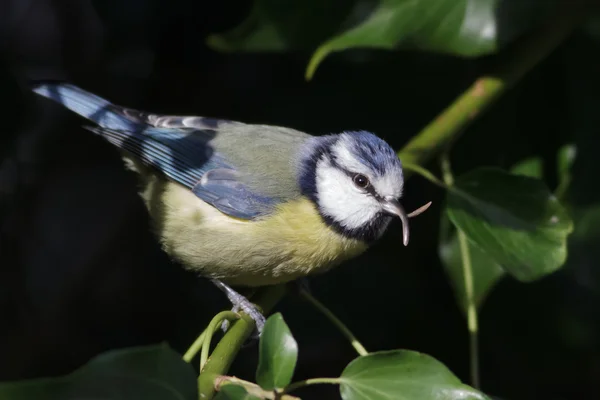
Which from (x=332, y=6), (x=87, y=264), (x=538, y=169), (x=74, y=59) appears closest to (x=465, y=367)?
(x=538, y=169)

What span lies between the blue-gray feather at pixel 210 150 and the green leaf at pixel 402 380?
0.72 m

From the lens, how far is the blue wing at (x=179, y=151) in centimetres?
186

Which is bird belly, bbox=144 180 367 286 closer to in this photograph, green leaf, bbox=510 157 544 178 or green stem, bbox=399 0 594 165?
green stem, bbox=399 0 594 165

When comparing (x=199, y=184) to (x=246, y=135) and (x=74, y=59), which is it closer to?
(x=246, y=135)

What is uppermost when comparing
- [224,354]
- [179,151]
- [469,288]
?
[179,151]

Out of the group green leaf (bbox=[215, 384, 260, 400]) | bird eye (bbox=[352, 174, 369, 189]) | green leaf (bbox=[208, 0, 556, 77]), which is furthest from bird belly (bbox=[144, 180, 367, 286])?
green leaf (bbox=[215, 384, 260, 400])

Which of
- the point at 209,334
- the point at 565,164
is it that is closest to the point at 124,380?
the point at 209,334

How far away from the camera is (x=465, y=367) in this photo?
2.29 metres

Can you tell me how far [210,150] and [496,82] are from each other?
723 mm

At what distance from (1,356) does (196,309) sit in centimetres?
72

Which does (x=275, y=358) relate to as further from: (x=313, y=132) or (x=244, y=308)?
(x=313, y=132)

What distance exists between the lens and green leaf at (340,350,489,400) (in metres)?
1.16

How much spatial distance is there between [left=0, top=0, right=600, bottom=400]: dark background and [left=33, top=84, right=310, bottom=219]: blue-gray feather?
0.35m

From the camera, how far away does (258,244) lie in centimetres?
178
